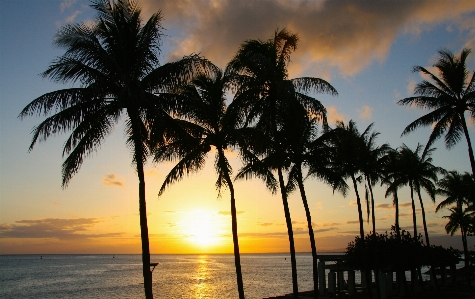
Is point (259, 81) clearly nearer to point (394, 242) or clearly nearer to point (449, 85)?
point (449, 85)

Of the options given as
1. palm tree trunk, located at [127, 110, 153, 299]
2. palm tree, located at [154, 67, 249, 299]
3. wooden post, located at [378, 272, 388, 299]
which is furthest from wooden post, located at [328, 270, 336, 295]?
palm tree trunk, located at [127, 110, 153, 299]

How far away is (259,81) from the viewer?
2181 centimetres

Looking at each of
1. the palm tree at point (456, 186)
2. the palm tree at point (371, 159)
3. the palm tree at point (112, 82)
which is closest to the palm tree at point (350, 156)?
the palm tree at point (371, 159)

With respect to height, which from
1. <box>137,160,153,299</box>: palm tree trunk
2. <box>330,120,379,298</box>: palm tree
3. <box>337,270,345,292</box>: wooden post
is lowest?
<box>337,270,345,292</box>: wooden post

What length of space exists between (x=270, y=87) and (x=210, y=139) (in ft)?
13.7

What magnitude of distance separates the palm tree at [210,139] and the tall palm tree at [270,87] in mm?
1057

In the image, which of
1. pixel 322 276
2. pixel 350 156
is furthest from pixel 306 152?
pixel 322 276

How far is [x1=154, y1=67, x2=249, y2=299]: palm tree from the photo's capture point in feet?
67.1

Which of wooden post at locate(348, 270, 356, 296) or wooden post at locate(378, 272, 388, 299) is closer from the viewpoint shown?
wooden post at locate(378, 272, 388, 299)

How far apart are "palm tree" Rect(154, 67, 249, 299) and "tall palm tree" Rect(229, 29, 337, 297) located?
1057mm

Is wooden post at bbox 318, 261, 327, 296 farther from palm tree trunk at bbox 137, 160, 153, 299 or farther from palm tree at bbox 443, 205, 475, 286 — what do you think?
palm tree at bbox 443, 205, 475, 286

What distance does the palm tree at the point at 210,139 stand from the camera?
20.4m

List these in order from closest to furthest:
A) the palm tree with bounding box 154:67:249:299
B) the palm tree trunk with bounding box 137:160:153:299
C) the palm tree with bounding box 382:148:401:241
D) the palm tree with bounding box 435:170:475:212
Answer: the palm tree trunk with bounding box 137:160:153:299
the palm tree with bounding box 154:67:249:299
the palm tree with bounding box 382:148:401:241
the palm tree with bounding box 435:170:475:212

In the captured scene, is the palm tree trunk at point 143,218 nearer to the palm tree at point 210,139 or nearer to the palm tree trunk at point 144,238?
the palm tree trunk at point 144,238
